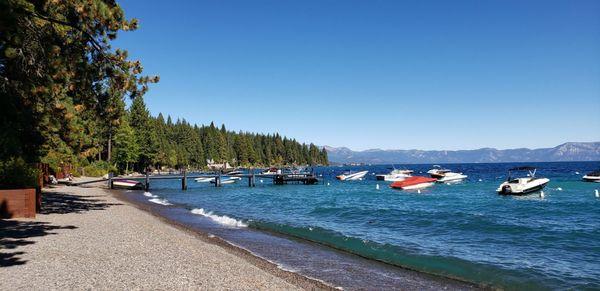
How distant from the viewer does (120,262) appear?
1047 cm

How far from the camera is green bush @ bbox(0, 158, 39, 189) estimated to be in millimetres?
16734

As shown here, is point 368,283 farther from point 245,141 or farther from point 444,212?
point 245,141

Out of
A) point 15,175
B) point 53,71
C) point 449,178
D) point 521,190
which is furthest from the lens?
point 449,178

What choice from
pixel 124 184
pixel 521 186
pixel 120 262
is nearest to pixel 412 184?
pixel 521 186

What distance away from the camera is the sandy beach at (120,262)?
873 centimetres

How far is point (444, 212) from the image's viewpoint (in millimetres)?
28500

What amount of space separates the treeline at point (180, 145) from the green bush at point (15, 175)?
4352 cm

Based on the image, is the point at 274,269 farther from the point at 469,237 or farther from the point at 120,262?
the point at 469,237

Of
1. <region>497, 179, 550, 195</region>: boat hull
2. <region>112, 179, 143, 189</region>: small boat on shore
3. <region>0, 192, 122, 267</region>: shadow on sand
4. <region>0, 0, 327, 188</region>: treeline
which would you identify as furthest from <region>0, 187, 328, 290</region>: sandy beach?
<region>497, 179, 550, 195</region>: boat hull

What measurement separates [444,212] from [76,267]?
24227 mm

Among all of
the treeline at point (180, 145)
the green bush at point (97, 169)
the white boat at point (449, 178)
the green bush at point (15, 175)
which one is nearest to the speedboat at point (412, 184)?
the white boat at point (449, 178)

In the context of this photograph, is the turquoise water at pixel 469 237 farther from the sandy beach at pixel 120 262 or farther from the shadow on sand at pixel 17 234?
the shadow on sand at pixel 17 234

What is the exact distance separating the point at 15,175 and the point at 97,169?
6109 centimetres

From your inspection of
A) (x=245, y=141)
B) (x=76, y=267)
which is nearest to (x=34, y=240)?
(x=76, y=267)
